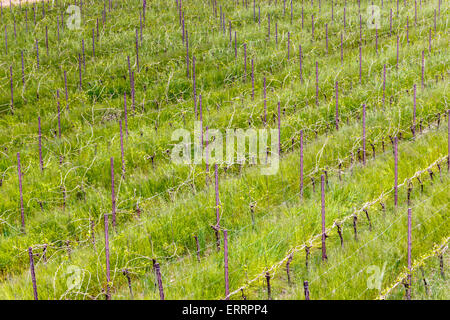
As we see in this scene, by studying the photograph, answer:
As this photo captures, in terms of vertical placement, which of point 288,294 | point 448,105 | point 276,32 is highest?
point 276,32

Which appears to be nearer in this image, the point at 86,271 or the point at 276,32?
the point at 86,271

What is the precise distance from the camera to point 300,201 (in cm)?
538

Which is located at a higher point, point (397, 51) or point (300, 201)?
point (397, 51)

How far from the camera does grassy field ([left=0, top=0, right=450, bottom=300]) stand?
4.32 m

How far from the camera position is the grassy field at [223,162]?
4324mm

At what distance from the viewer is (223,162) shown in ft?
20.2

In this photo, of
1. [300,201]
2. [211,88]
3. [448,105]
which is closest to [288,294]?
[300,201]

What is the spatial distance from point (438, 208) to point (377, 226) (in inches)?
21.6

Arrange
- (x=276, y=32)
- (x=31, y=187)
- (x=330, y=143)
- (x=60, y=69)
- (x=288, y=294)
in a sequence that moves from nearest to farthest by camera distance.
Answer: (x=288, y=294)
(x=31, y=187)
(x=330, y=143)
(x=60, y=69)
(x=276, y=32)

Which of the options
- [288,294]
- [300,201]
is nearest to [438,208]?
[300,201]

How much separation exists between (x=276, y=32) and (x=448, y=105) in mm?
3780

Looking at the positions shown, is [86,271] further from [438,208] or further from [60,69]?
[60,69]

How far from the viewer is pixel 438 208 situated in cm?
485

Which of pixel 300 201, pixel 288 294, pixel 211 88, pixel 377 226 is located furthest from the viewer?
pixel 211 88
